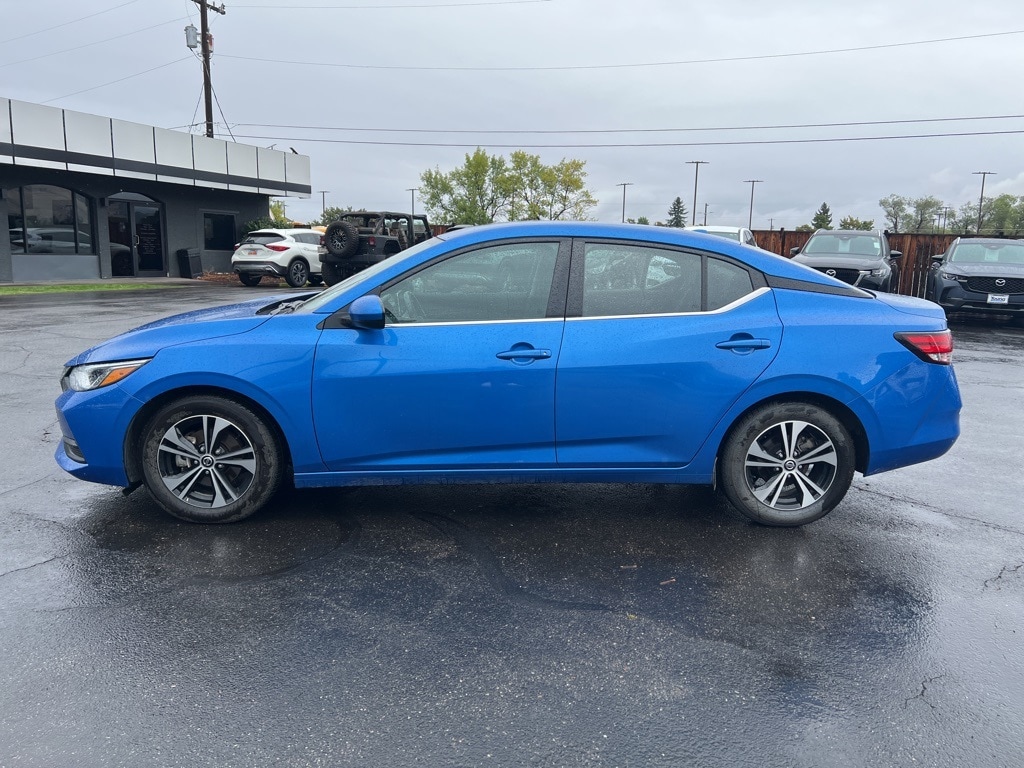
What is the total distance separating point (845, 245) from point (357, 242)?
37.1 ft

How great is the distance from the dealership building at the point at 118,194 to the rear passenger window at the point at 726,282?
23358 millimetres

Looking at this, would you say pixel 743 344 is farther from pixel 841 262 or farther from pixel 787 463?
pixel 841 262

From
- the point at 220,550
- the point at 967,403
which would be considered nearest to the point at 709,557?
the point at 220,550

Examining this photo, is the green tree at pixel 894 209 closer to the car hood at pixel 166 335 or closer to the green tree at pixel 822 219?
the green tree at pixel 822 219

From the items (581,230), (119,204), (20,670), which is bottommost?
(20,670)

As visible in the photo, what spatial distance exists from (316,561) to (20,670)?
1.28 meters

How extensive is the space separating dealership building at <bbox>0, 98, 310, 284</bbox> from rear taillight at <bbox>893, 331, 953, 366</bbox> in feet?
79.3

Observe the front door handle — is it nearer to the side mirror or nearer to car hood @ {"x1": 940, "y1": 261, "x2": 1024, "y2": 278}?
the side mirror

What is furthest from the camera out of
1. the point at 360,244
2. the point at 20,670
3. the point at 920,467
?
the point at 360,244

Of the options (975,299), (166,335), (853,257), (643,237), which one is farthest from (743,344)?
(853,257)

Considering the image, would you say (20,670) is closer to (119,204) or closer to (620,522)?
(620,522)

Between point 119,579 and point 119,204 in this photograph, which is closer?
point 119,579

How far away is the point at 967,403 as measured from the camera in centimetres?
775

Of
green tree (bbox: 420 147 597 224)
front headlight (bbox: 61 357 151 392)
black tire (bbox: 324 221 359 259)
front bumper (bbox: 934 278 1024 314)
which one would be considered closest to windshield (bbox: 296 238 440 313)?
front headlight (bbox: 61 357 151 392)
